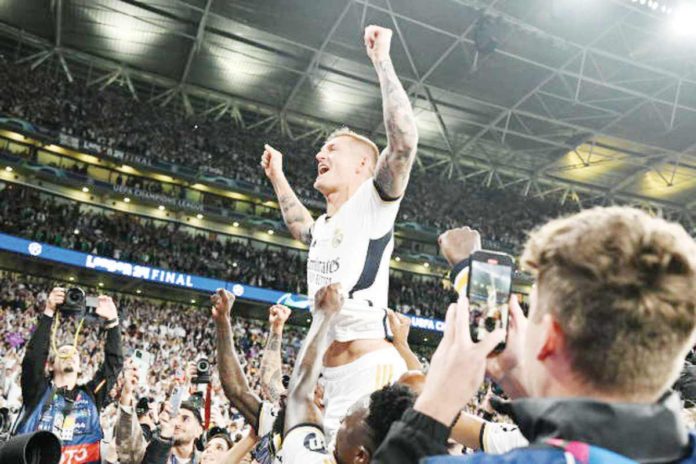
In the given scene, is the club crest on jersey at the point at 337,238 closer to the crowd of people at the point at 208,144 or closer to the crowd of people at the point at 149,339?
the crowd of people at the point at 149,339

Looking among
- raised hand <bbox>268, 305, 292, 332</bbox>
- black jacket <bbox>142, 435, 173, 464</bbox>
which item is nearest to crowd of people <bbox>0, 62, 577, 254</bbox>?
black jacket <bbox>142, 435, 173, 464</bbox>

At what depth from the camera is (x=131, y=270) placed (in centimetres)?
2431

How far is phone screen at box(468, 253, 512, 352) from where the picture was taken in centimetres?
129

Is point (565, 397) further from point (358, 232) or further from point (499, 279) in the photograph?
point (358, 232)

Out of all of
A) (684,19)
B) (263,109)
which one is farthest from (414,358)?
(263,109)

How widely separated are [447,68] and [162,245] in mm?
14373

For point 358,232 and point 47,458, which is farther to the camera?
point 358,232

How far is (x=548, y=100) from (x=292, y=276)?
13479mm

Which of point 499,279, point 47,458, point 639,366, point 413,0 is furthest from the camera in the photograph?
point 413,0

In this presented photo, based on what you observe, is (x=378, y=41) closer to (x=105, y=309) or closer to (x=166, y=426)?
(x=105, y=309)

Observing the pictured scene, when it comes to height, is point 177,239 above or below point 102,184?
below

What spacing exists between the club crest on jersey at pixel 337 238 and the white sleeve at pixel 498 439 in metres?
1.22

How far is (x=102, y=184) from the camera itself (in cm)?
2770

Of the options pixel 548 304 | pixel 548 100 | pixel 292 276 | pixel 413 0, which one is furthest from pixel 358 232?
pixel 292 276
